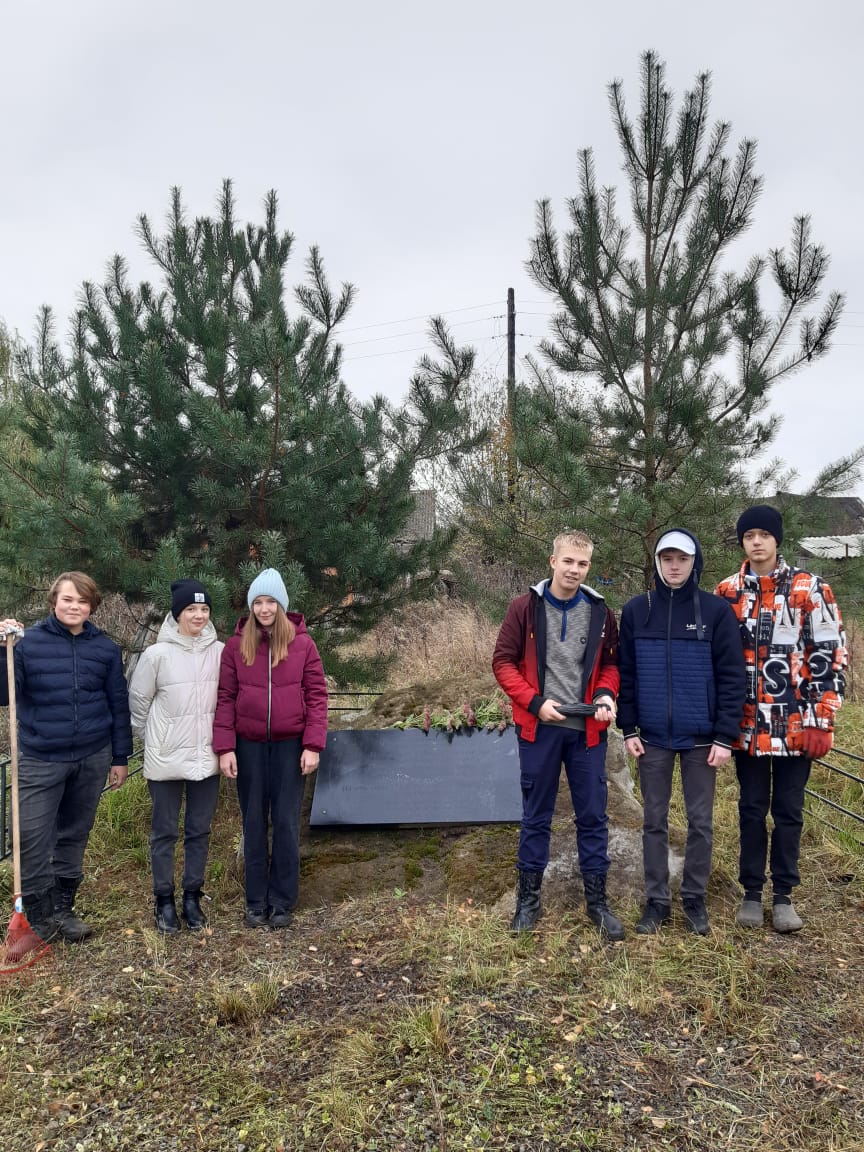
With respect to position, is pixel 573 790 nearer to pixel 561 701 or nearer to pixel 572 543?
pixel 561 701

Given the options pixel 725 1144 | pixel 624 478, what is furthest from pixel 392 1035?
pixel 624 478

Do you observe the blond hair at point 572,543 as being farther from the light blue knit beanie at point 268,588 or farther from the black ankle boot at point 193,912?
the black ankle boot at point 193,912

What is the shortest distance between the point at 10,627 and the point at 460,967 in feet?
7.93

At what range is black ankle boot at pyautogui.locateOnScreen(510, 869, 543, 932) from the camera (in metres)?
3.70

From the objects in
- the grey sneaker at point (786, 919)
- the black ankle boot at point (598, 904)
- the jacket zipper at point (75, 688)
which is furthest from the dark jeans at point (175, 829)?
the grey sneaker at point (786, 919)

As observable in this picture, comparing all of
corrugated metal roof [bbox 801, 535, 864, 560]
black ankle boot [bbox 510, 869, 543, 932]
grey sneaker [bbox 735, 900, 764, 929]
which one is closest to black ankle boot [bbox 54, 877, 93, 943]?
black ankle boot [bbox 510, 869, 543, 932]

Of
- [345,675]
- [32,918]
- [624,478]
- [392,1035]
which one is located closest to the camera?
[392,1035]

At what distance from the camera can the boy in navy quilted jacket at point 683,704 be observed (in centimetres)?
355

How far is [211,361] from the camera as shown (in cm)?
520

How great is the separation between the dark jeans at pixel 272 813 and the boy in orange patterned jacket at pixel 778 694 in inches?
80.6

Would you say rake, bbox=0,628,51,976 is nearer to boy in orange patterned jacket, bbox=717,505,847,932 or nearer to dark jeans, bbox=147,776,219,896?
dark jeans, bbox=147,776,219,896

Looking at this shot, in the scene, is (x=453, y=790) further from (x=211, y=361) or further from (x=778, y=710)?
(x=211, y=361)

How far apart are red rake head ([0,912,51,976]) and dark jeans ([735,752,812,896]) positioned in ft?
10.4

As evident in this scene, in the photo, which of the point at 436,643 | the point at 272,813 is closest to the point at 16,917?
the point at 272,813
